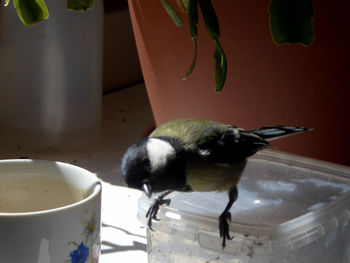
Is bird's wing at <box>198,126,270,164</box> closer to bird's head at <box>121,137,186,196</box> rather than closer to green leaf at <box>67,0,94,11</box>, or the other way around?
bird's head at <box>121,137,186,196</box>

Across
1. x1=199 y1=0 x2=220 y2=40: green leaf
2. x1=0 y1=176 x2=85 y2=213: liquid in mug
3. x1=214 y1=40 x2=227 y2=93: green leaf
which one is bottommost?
x1=0 y1=176 x2=85 y2=213: liquid in mug

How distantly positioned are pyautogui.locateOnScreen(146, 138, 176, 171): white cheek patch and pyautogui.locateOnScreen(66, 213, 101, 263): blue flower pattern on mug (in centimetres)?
16

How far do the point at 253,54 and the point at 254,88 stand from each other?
0.15 ft

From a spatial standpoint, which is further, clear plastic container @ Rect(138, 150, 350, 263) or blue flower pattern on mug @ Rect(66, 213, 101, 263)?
clear plastic container @ Rect(138, 150, 350, 263)

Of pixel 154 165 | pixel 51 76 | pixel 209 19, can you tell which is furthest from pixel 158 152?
pixel 51 76

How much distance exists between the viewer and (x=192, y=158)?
0.72 m

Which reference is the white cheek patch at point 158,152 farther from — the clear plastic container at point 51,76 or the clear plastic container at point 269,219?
the clear plastic container at point 51,76

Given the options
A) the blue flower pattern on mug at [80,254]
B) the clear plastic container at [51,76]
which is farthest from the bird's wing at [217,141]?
the clear plastic container at [51,76]

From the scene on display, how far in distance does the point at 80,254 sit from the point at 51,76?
1.87 ft

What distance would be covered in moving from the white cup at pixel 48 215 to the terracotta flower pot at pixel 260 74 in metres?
0.36

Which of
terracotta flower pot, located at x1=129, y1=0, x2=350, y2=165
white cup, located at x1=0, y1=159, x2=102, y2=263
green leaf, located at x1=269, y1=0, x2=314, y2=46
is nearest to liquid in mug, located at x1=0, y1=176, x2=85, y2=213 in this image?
white cup, located at x1=0, y1=159, x2=102, y2=263

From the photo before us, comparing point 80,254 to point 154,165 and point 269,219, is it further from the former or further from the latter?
point 269,219

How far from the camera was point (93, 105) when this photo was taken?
1.10 m

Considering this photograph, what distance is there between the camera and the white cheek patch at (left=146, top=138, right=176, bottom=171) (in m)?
0.67
